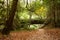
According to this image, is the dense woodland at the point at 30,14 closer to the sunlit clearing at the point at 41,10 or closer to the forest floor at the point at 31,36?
the sunlit clearing at the point at 41,10

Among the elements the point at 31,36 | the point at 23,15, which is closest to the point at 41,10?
the point at 23,15

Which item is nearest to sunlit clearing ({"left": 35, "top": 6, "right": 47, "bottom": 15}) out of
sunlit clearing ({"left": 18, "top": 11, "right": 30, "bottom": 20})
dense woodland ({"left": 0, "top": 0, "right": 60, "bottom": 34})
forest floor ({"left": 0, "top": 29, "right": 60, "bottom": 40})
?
dense woodland ({"left": 0, "top": 0, "right": 60, "bottom": 34})

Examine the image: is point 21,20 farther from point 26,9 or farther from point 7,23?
point 7,23

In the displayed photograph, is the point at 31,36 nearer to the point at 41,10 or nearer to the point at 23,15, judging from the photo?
the point at 23,15

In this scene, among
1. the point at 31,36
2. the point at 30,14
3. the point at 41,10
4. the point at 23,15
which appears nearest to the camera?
the point at 31,36

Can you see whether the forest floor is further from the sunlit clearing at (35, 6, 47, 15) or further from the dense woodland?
the sunlit clearing at (35, 6, 47, 15)

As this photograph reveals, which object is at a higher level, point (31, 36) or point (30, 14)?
point (30, 14)

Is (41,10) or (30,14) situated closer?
(30,14)

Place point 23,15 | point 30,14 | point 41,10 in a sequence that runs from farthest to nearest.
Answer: point 41,10 < point 30,14 < point 23,15

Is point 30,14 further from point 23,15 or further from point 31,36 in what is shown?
point 31,36

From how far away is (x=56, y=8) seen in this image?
12.8 m

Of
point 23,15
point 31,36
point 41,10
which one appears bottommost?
point 31,36

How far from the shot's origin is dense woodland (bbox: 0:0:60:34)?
965 centimetres

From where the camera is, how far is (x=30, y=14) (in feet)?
43.3
